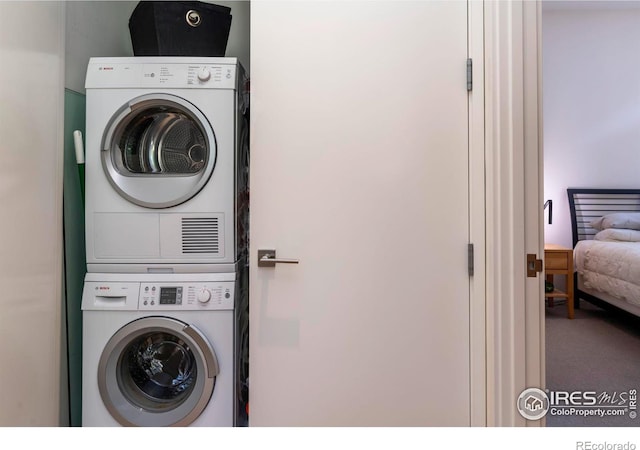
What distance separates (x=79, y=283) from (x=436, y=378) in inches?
64.4

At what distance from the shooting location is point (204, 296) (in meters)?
1.35

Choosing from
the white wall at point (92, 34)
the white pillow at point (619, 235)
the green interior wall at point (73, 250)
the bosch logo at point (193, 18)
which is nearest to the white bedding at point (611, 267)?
the white pillow at point (619, 235)

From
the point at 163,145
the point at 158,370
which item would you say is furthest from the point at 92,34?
the point at 158,370

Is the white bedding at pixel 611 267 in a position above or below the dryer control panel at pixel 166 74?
below

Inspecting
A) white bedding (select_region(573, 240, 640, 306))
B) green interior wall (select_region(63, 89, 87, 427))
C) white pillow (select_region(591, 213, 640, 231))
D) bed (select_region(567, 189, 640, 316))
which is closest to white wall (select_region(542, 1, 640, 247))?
bed (select_region(567, 189, 640, 316))

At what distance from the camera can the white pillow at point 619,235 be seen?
10.5 feet

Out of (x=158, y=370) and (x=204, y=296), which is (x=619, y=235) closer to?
(x=204, y=296)

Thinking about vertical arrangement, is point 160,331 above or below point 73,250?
below

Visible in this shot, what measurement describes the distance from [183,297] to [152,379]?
0.46m

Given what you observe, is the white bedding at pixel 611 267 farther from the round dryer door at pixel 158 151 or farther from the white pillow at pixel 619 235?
the round dryer door at pixel 158 151

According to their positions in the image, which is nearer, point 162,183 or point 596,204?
point 162,183

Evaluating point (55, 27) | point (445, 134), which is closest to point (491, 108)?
point (445, 134)

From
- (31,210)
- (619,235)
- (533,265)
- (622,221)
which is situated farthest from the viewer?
(622,221)

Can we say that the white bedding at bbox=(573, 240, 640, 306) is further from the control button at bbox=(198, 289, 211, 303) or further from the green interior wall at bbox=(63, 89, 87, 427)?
the green interior wall at bbox=(63, 89, 87, 427)
